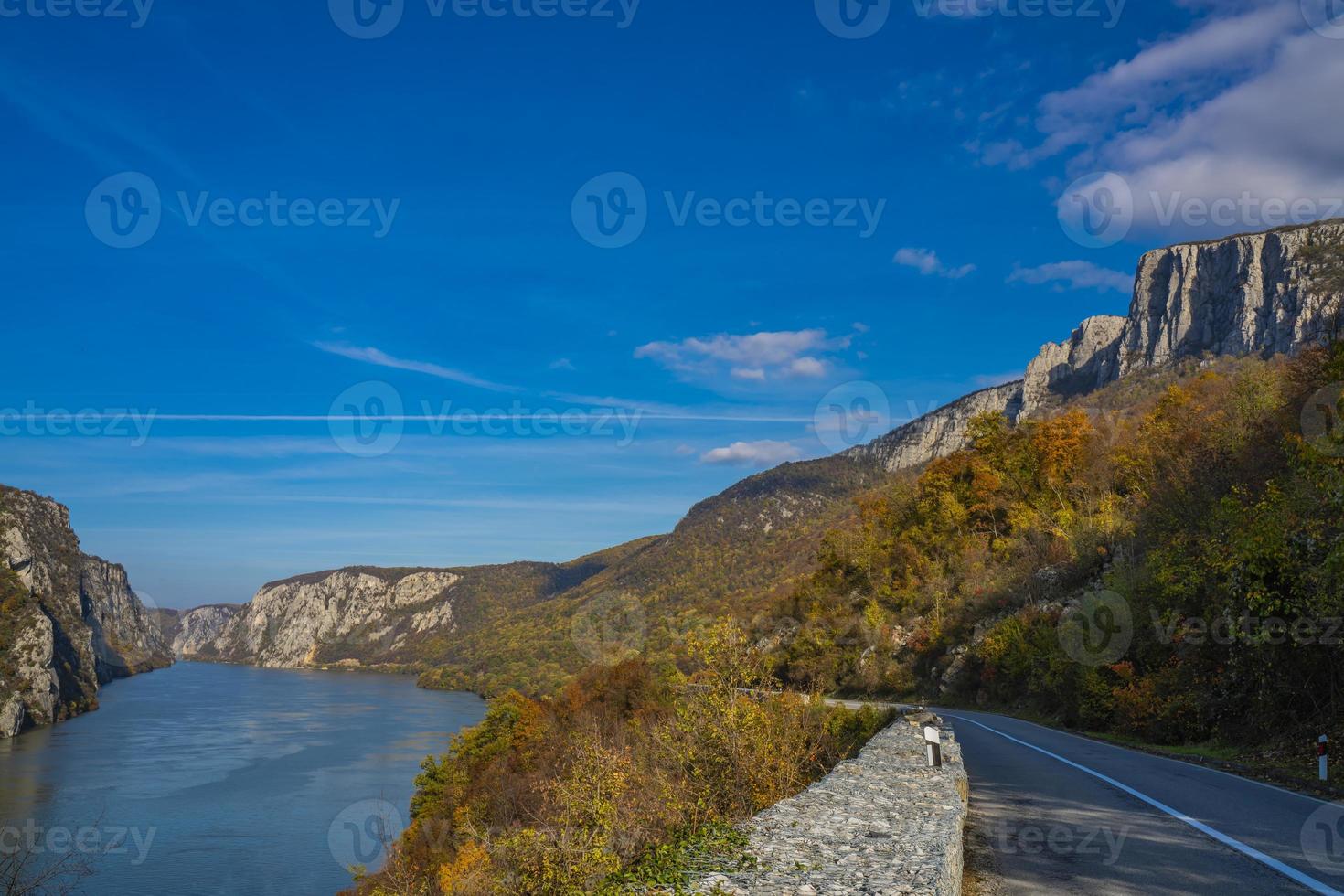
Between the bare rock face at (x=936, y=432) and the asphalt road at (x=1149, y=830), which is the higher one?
the bare rock face at (x=936, y=432)

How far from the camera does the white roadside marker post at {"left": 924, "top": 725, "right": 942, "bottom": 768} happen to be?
10.0 m

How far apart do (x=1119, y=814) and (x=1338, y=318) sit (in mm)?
17486

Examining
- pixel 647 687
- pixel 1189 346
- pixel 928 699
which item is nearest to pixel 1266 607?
pixel 928 699

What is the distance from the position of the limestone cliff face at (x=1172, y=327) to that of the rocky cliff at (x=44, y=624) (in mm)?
122322

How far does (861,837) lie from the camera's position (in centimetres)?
665

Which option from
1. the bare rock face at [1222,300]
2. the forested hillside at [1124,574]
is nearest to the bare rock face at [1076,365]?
the bare rock face at [1222,300]

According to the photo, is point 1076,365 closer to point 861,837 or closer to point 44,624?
point 861,837

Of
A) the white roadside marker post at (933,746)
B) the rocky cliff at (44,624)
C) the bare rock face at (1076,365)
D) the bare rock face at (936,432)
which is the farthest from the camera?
the bare rock face at (936,432)

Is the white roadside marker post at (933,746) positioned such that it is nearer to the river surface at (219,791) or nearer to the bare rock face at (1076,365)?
the river surface at (219,791)

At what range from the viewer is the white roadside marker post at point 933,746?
10039 millimetres

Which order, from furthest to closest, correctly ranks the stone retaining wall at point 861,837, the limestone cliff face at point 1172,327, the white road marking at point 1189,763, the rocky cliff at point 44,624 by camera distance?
the limestone cliff face at point 1172,327 → the rocky cliff at point 44,624 → the white road marking at point 1189,763 → the stone retaining wall at point 861,837

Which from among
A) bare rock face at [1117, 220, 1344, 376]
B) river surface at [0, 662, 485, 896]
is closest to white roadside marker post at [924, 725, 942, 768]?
river surface at [0, 662, 485, 896]

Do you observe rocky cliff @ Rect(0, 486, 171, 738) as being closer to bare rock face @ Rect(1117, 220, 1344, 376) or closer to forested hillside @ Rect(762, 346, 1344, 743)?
forested hillside @ Rect(762, 346, 1344, 743)

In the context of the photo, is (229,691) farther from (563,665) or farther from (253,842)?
(253,842)
